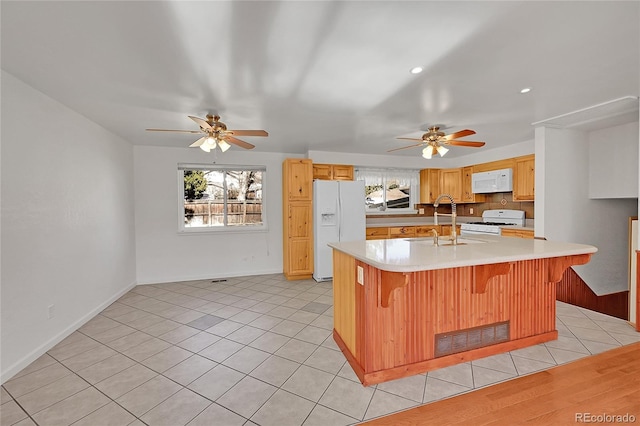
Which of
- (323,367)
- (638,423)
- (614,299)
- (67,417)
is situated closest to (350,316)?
(323,367)

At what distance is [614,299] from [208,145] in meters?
6.13

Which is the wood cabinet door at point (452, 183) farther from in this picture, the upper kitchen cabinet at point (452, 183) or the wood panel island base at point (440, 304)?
the wood panel island base at point (440, 304)

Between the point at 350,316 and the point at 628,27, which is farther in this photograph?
the point at 350,316

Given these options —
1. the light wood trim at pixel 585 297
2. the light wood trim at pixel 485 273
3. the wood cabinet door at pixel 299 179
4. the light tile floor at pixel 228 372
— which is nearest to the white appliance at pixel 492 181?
the light wood trim at pixel 585 297

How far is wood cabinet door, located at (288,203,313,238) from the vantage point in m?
4.89

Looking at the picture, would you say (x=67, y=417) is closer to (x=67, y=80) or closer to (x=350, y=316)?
(x=350, y=316)

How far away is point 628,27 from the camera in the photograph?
170 cm

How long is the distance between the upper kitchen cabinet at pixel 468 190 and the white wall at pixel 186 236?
374 cm

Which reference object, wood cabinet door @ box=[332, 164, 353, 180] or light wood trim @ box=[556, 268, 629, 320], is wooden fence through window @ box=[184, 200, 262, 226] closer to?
wood cabinet door @ box=[332, 164, 353, 180]

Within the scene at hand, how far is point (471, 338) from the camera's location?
2.30m

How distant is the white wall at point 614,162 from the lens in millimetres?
3578

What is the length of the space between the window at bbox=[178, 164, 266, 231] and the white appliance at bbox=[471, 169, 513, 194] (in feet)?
13.5

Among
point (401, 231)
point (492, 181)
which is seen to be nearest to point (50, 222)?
point (401, 231)

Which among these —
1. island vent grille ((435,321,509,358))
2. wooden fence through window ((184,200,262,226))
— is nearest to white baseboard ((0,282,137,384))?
wooden fence through window ((184,200,262,226))
